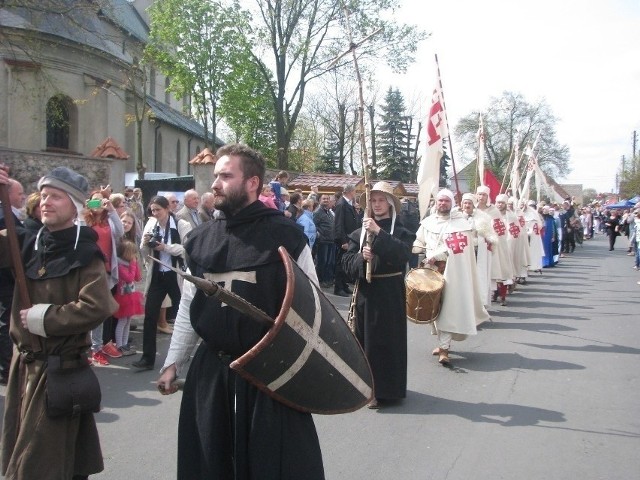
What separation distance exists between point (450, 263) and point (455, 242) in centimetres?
26

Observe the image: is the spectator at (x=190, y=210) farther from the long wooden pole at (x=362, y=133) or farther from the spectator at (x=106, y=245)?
the long wooden pole at (x=362, y=133)

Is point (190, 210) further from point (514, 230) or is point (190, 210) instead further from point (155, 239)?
point (514, 230)

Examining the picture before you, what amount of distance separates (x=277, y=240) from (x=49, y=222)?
128 centimetres

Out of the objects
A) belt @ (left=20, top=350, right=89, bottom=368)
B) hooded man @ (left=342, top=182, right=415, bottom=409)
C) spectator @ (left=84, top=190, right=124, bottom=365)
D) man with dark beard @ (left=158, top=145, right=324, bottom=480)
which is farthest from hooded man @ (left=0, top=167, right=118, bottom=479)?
spectator @ (left=84, top=190, right=124, bottom=365)

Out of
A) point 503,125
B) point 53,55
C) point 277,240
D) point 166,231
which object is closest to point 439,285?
point 166,231

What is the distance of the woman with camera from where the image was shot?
7.23m

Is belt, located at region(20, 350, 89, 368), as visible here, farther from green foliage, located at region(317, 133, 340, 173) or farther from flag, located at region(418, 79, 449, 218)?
green foliage, located at region(317, 133, 340, 173)

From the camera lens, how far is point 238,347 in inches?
112

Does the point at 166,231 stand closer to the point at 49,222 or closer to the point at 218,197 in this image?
the point at 49,222

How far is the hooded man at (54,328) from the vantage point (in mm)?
3293

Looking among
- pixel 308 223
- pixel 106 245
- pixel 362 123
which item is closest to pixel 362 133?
pixel 362 123

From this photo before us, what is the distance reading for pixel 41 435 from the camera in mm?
3301

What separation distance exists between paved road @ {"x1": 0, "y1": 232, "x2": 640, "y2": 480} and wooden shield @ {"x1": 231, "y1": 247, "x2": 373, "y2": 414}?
1.97 m

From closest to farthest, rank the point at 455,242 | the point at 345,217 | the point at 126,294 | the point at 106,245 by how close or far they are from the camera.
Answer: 1. the point at 106,245
2. the point at 126,294
3. the point at 455,242
4. the point at 345,217
